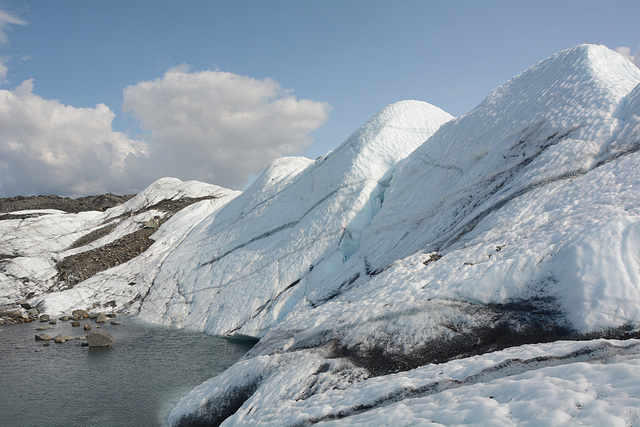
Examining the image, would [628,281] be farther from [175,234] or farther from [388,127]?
[175,234]

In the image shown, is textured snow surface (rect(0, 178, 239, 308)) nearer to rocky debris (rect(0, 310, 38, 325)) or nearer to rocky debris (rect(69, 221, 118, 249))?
rocky debris (rect(69, 221, 118, 249))

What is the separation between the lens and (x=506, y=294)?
21.7 feet

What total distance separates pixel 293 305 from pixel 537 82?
1152 centimetres

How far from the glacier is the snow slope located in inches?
1.3

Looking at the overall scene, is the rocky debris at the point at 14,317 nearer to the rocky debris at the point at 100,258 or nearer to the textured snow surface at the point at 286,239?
the rocky debris at the point at 100,258

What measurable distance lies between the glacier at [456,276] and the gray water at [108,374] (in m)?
1.33

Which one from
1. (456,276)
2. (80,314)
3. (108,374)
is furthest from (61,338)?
(456,276)

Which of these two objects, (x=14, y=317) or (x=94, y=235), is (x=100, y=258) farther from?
(x=14, y=317)

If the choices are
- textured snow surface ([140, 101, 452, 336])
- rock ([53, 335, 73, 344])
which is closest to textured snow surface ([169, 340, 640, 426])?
textured snow surface ([140, 101, 452, 336])

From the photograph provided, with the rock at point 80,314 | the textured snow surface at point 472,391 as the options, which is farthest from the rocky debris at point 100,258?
the textured snow surface at point 472,391

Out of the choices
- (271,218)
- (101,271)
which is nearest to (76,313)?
(101,271)

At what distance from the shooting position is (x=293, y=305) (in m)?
14.8

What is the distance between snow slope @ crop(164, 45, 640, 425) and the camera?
14.9 feet

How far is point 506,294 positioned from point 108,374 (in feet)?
38.8
